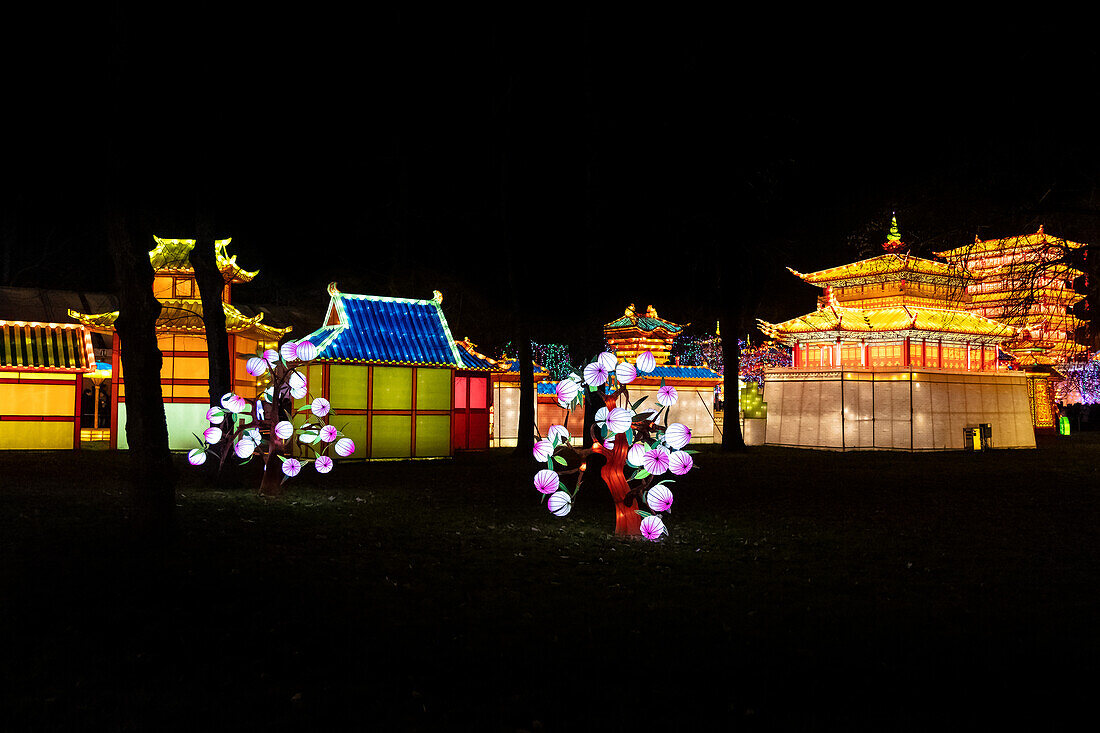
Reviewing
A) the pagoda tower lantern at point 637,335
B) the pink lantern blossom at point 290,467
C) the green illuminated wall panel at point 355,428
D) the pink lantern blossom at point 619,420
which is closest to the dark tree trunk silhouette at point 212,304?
the pink lantern blossom at point 290,467

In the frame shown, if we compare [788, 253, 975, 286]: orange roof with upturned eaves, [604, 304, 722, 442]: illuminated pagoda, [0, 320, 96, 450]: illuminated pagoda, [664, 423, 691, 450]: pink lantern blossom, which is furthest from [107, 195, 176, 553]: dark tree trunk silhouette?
[788, 253, 975, 286]: orange roof with upturned eaves

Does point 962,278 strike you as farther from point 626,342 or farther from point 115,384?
point 115,384

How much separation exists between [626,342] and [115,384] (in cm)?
1737

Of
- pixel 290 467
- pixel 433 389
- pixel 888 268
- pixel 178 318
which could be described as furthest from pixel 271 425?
pixel 888 268

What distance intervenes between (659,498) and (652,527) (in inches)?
13.9

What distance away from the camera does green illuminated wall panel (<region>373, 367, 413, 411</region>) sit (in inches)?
960

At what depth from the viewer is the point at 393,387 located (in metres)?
24.6

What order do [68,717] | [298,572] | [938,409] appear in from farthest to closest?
[938,409] < [298,572] < [68,717]

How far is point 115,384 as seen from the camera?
1120 inches

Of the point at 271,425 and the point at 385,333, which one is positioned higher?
the point at 385,333

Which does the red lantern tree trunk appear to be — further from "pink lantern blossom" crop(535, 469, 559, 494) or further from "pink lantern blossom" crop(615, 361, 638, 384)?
"pink lantern blossom" crop(535, 469, 559, 494)

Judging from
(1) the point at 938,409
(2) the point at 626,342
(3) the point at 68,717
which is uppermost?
(2) the point at 626,342

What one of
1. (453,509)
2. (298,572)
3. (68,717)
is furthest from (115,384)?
(68,717)

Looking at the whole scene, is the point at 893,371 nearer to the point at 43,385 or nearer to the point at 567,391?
the point at 567,391
